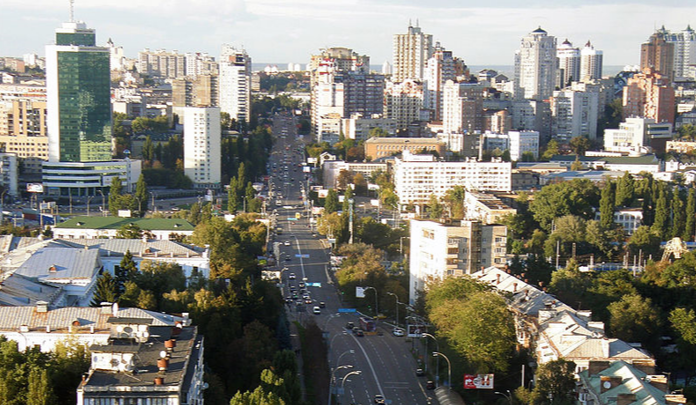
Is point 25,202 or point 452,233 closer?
point 452,233

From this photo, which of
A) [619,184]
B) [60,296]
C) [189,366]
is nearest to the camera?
[189,366]

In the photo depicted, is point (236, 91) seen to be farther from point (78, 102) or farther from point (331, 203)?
point (331, 203)

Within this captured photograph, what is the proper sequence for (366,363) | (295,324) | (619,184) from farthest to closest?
(619,184), (295,324), (366,363)

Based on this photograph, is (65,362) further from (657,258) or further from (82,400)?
(657,258)

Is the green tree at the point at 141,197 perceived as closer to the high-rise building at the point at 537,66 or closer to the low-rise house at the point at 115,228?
the low-rise house at the point at 115,228

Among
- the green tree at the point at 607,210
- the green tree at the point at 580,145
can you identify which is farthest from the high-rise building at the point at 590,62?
the green tree at the point at 607,210

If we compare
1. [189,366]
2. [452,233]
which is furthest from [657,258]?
[189,366]

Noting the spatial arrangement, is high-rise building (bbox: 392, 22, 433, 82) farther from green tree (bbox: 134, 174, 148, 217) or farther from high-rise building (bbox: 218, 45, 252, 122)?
green tree (bbox: 134, 174, 148, 217)
